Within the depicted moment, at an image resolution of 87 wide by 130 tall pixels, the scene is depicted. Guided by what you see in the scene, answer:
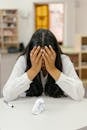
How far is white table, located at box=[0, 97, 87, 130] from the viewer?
53.6 inches

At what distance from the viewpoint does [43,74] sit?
6.39 ft

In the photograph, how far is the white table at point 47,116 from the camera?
4.46ft

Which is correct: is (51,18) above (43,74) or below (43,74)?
above

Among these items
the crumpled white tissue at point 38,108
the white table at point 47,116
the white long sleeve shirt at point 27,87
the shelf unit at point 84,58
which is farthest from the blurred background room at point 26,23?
the crumpled white tissue at point 38,108

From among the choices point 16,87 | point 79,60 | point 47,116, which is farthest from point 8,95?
point 79,60

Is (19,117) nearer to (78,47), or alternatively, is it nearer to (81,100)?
(81,100)

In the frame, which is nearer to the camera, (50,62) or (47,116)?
(47,116)

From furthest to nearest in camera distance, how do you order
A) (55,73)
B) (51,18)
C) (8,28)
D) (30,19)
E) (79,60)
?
(51,18), (8,28), (30,19), (79,60), (55,73)

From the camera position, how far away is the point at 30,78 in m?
1.77

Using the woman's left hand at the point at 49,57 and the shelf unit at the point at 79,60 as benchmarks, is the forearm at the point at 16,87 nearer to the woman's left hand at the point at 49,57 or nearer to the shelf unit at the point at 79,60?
the woman's left hand at the point at 49,57

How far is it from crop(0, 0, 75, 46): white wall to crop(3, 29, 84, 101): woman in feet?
18.6

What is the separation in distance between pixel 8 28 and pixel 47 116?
7214 millimetres

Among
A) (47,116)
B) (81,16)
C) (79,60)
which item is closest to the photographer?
(47,116)

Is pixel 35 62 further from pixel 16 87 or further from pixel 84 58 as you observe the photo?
pixel 84 58
